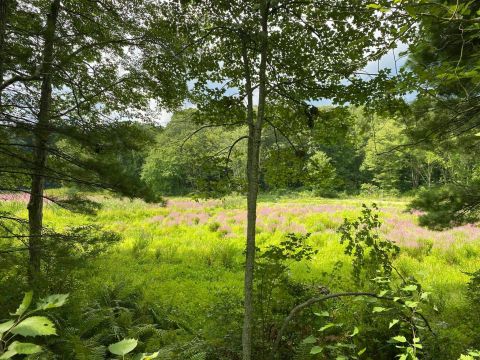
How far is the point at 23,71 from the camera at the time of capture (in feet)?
15.0

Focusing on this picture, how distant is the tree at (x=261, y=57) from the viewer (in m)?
3.19

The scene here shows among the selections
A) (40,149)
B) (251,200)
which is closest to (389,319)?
(251,200)

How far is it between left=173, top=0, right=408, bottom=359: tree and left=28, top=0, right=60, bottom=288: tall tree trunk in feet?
6.95

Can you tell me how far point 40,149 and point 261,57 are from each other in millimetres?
3041

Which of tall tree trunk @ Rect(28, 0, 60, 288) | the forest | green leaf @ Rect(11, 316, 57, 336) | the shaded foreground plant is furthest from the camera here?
tall tree trunk @ Rect(28, 0, 60, 288)

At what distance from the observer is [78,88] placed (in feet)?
17.6

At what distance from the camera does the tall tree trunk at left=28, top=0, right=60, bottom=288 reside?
4035 mm

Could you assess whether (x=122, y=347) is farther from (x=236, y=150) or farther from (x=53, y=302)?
(x=236, y=150)

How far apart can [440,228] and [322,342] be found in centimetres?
321

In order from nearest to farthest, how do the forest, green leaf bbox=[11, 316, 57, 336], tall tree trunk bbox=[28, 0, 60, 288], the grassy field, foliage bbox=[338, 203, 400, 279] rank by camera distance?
green leaf bbox=[11, 316, 57, 336] < the forest < tall tree trunk bbox=[28, 0, 60, 288] < foliage bbox=[338, 203, 400, 279] < the grassy field

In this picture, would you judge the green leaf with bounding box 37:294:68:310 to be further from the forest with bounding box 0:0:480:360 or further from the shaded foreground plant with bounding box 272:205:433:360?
the shaded foreground plant with bounding box 272:205:433:360

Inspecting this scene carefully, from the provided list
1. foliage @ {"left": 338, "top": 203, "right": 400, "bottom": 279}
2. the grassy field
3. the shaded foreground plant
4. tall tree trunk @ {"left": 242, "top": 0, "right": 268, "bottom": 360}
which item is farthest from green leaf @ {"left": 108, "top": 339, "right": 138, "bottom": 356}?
foliage @ {"left": 338, "top": 203, "right": 400, "bottom": 279}

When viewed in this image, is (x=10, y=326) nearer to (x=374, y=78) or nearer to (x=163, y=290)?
(x=374, y=78)

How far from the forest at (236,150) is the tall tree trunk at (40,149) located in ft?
0.12
